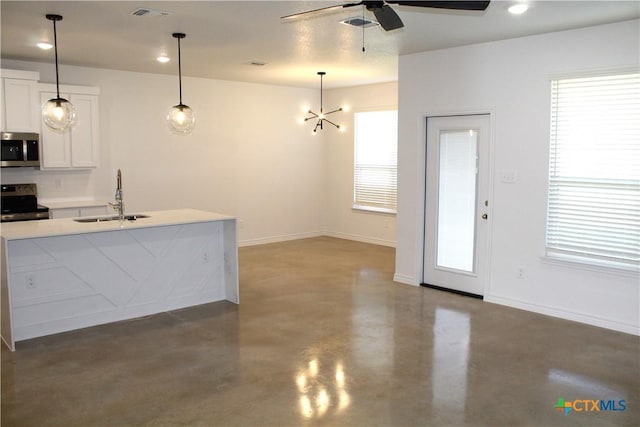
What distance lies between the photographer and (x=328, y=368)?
12.9ft

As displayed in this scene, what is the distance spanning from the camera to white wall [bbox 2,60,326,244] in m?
7.22

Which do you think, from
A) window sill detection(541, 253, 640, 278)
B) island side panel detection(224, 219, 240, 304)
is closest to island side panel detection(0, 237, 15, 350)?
island side panel detection(224, 219, 240, 304)

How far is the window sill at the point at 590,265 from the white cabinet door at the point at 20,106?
19.4 feet

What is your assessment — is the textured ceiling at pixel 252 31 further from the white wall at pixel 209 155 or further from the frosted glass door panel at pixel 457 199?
the frosted glass door panel at pixel 457 199

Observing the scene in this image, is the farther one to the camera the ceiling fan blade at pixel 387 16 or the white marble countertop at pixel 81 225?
the white marble countertop at pixel 81 225

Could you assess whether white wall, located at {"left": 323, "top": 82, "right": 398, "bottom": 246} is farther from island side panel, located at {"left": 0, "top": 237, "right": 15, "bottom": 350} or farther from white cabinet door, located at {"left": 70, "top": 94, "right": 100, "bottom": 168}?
island side panel, located at {"left": 0, "top": 237, "right": 15, "bottom": 350}

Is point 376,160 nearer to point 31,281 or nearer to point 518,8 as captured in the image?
point 518,8

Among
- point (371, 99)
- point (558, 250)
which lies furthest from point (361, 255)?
point (558, 250)

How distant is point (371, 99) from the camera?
8961 millimetres

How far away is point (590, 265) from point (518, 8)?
2416 millimetres

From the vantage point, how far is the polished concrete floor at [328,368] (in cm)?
327

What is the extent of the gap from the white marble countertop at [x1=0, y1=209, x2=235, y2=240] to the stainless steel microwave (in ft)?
4.77

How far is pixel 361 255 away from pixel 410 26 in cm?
413

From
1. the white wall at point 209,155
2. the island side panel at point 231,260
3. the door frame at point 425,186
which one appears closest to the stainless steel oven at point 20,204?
the white wall at point 209,155
